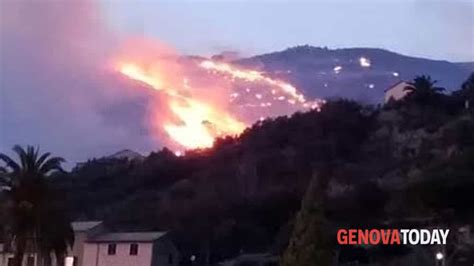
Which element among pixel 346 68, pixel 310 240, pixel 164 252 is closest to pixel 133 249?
pixel 164 252

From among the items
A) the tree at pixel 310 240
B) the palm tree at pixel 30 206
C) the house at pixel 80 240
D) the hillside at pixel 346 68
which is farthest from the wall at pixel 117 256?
the hillside at pixel 346 68

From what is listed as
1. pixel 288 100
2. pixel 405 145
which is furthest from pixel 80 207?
pixel 288 100

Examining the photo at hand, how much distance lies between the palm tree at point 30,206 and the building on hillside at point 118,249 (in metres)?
9.75

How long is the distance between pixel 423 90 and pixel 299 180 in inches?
687

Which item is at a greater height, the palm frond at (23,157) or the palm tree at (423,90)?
the palm tree at (423,90)

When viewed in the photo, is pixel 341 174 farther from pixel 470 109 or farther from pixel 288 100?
pixel 288 100

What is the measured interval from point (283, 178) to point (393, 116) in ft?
40.0

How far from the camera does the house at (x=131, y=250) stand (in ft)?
157

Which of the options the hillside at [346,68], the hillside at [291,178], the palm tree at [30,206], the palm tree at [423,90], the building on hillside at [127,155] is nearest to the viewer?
the palm tree at [30,206]

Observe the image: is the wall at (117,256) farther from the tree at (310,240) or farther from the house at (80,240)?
the tree at (310,240)

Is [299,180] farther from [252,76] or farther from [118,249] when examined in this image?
[252,76]

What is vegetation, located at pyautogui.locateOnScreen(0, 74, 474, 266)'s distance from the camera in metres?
46.3

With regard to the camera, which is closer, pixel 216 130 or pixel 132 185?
pixel 132 185

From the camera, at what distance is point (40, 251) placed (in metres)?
36.9
